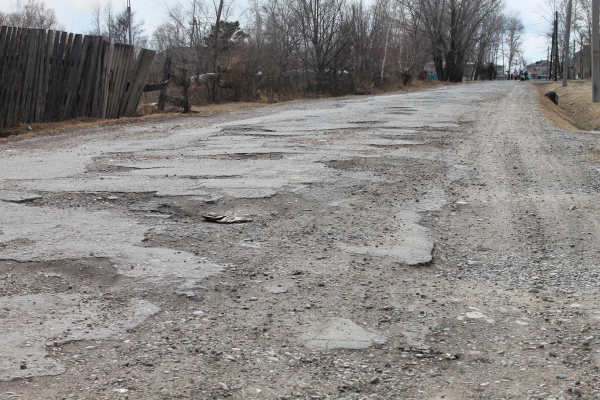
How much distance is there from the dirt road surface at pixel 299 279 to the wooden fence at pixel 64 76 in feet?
13.3

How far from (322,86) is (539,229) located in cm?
2027

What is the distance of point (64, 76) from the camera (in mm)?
10984

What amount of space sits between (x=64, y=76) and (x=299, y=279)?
30.4 ft

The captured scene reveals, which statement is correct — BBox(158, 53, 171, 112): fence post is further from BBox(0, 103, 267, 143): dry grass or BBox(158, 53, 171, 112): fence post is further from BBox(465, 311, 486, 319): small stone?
BBox(465, 311, 486, 319): small stone

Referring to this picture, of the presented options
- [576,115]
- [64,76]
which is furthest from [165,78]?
[576,115]

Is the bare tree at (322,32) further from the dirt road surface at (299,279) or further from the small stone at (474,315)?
the small stone at (474,315)

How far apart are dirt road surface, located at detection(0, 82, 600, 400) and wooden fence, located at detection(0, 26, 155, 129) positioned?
4048mm

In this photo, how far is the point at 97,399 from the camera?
6.53 feet

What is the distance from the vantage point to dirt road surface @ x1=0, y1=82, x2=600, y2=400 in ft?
7.20

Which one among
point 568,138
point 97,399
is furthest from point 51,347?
point 568,138

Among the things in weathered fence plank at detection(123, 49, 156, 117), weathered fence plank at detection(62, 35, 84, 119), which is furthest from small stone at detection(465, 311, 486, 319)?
weathered fence plank at detection(123, 49, 156, 117)

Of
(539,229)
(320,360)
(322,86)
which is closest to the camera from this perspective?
(320,360)

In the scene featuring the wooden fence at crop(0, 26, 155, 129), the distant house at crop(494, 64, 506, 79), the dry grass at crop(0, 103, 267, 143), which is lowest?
the dry grass at crop(0, 103, 267, 143)

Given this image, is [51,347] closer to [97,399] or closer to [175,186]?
[97,399]
